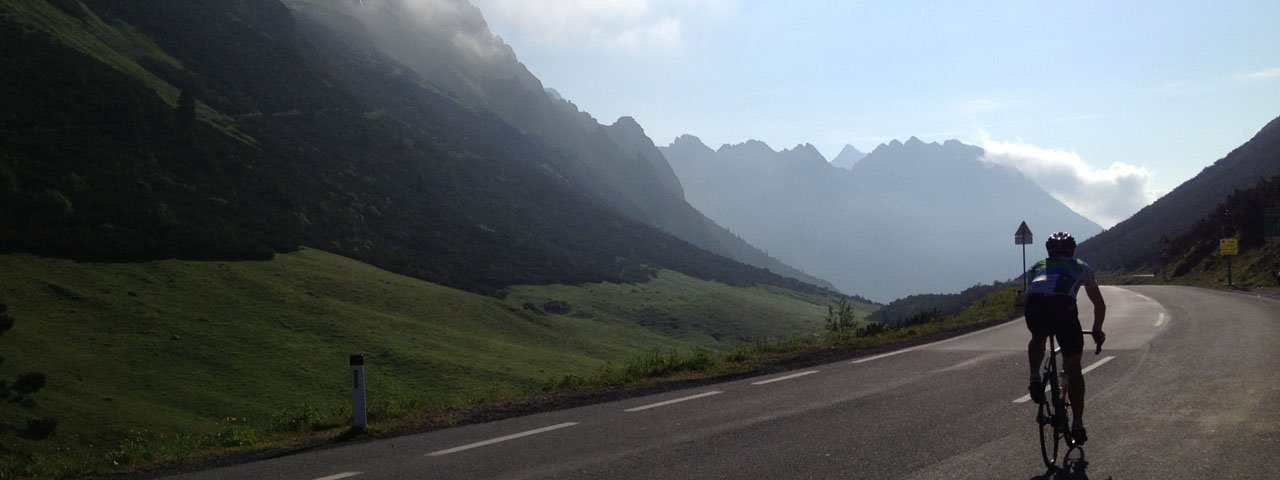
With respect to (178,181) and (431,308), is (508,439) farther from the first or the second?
(178,181)

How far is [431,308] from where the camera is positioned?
103 metres

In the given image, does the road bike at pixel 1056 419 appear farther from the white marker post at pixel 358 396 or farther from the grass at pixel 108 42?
the grass at pixel 108 42

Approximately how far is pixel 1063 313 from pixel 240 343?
75032 millimetres

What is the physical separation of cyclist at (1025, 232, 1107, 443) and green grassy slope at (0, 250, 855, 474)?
111 feet

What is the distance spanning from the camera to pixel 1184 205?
13438 cm

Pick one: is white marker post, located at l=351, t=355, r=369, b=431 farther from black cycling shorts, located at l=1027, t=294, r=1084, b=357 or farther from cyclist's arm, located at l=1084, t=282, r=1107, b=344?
cyclist's arm, located at l=1084, t=282, r=1107, b=344

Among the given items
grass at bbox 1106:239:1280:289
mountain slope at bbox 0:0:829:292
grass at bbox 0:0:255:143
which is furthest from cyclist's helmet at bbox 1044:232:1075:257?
grass at bbox 0:0:255:143

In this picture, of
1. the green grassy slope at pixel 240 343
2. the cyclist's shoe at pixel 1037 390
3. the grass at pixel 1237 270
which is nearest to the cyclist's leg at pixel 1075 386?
the cyclist's shoe at pixel 1037 390

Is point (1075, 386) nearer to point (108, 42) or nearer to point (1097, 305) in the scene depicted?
point (1097, 305)

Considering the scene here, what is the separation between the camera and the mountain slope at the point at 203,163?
3755 inches

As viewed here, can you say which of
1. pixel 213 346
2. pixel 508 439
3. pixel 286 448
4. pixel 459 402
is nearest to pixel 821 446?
pixel 508 439

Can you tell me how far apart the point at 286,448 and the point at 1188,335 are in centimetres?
1818

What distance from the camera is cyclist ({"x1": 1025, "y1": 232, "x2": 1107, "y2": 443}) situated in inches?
299

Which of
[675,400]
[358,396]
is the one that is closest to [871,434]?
[675,400]
